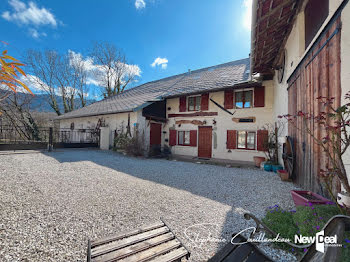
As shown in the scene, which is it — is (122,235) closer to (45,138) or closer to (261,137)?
(261,137)

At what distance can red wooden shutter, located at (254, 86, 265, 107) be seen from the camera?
8.61m

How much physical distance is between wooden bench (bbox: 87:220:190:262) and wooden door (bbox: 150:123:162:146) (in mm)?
8766

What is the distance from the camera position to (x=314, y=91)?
11.0ft

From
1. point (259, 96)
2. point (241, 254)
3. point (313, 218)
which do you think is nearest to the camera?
point (241, 254)

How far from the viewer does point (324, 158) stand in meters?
2.89

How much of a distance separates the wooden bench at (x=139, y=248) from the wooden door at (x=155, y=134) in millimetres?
8766

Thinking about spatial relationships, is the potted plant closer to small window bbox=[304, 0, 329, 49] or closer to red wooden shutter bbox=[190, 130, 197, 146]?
red wooden shutter bbox=[190, 130, 197, 146]

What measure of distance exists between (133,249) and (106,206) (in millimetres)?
1598

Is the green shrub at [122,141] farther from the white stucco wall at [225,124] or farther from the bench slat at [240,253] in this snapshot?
the bench slat at [240,253]

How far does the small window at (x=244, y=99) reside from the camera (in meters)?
9.05

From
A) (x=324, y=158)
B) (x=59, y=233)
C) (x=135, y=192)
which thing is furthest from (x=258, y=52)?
(x=59, y=233)

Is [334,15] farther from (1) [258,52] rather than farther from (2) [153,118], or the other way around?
(2) [153,118]

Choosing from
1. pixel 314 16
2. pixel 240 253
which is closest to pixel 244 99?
pixel 314 16

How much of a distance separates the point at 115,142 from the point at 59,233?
9408 mm
